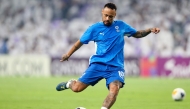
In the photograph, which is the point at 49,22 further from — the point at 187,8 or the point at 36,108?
the point at 36,108

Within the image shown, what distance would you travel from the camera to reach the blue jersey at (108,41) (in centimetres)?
920

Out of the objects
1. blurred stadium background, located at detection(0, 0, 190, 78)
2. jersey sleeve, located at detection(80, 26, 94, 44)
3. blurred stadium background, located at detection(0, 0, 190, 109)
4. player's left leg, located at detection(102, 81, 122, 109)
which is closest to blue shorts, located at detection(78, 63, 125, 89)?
player's left leg, located at detection(102, 81, 122, 109)

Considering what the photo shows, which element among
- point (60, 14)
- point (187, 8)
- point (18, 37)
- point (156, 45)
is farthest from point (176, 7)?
point (18, 37)

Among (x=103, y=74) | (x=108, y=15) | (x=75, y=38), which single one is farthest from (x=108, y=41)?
(x=75, y=38)

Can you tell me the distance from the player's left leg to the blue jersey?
44cm

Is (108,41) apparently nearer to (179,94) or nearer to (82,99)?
(179,94)

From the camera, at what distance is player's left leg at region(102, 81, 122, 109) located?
846 centimetres

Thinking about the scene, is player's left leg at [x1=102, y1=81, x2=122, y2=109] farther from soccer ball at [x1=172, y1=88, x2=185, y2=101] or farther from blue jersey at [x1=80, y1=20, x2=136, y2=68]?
soccer ball at [x1=172, y1=88, x2=185, y2=101]

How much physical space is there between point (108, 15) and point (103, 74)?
44.5 inches

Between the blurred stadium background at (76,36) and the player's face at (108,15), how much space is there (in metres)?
18.1

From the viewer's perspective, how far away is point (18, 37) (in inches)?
1238

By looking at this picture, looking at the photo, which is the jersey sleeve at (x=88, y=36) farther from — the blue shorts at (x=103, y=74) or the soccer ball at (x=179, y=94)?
the soccer ball at (x=179, y=94)

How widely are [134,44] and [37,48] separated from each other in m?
6.38

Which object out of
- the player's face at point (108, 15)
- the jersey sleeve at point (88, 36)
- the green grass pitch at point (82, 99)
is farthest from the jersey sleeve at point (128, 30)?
A: the green grass pitch at point (82, 99)
